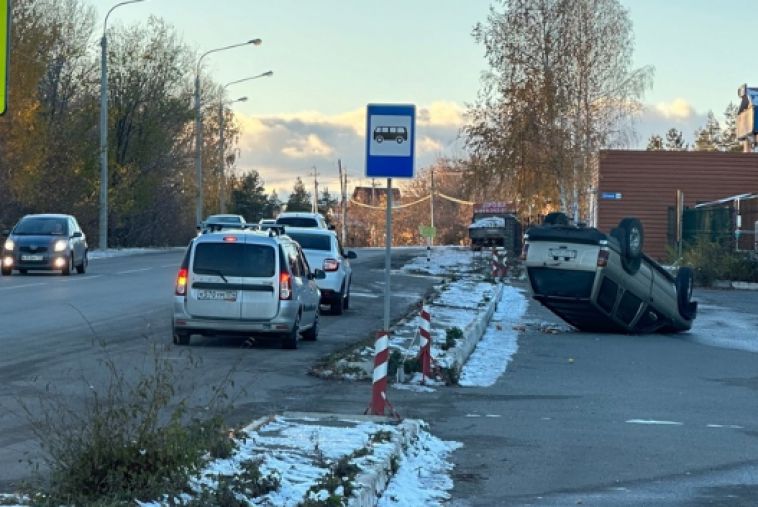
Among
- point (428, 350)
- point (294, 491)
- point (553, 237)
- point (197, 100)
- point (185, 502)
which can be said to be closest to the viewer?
point (185, 502)

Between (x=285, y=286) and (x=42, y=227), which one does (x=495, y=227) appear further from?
(x=285, y=286)

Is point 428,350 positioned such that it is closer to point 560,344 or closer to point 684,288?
point 560,344

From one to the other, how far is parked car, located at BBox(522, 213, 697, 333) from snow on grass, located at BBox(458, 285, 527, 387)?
1112 millimetres

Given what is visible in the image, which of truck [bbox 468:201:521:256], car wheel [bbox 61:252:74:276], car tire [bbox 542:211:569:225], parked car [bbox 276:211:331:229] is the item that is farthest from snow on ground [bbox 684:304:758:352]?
truck [bbox 468:201:521:256]

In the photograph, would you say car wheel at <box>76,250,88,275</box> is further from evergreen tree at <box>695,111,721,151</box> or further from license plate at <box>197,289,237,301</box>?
evergreen tree at <box>695,111,721,151</box>

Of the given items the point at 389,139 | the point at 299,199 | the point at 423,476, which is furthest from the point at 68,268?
the point at 299,199

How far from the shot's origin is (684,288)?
24.7 meters

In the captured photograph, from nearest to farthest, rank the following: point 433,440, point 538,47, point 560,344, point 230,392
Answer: point 433,440
point 230,392
point 560,344
point 538,47

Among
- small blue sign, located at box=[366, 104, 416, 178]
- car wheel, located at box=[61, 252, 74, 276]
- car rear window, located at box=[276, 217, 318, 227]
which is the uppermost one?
small blue sign, located at box=[366, 104, 416, 178]

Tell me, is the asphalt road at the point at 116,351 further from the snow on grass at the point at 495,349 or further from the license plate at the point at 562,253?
the license plate at the point at 562,253

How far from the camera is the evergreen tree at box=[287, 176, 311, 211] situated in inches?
4645

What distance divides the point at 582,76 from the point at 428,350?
46642 millimetres

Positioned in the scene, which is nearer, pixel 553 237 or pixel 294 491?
pixel 294 491

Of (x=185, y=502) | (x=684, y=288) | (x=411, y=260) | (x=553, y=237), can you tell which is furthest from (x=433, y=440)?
(x=411, y=260)
